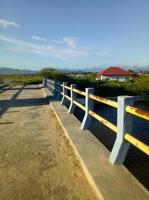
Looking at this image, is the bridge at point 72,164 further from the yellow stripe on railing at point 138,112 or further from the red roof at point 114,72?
the red roof at point 114,72

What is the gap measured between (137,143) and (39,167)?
1977mm

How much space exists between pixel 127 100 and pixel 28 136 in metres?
3.83

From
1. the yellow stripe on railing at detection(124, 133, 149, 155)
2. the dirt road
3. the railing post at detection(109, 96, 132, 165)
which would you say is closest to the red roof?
the dirt road

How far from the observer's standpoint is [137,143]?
3762 millimetres

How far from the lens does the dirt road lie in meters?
3.86

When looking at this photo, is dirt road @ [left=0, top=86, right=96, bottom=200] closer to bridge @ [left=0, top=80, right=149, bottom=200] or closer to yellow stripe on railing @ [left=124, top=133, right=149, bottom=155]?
bridge @ [left=0, top=80, right=149, bottom=200]

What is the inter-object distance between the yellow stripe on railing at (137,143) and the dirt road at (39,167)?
928 millimetres

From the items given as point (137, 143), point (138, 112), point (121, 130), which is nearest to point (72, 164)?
point (121, 130)

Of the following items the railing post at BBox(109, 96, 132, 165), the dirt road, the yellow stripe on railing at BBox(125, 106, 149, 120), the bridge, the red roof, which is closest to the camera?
the yellow stripe on railing at BBox(125, 106, 149, 120)

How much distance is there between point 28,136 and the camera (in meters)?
7.19

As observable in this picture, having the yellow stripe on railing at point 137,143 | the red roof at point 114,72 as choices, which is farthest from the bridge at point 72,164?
the red roof at point 114,72

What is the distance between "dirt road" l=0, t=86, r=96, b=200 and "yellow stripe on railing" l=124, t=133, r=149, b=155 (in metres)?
0.93

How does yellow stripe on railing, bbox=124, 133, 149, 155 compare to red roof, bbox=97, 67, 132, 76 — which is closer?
yellow stripe on railing, bbox=124, 133, 149, 155

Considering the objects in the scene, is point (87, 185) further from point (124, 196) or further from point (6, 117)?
point (6, 117)
